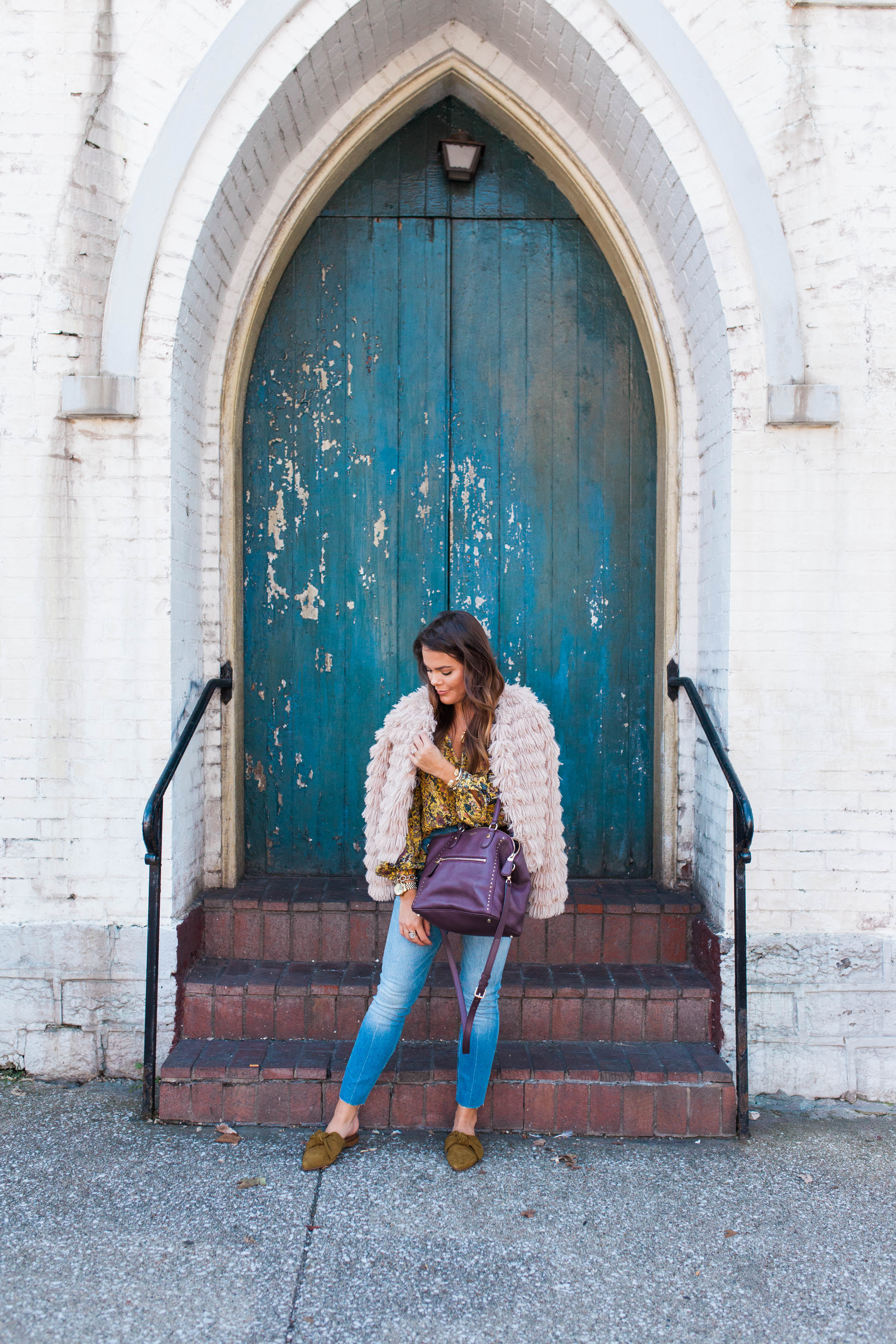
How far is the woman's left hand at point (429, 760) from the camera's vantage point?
8.77ft

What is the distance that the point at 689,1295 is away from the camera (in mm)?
2369

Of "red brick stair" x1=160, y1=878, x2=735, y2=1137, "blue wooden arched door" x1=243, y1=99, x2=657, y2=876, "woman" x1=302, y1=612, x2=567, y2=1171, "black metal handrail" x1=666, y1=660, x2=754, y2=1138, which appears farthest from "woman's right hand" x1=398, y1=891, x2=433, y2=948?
"blue wooden arched door" x1=243, y1=99, x2=657, y2=876

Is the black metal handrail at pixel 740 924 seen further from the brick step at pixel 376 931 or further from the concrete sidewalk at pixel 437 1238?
the brick step at pixel 376 931

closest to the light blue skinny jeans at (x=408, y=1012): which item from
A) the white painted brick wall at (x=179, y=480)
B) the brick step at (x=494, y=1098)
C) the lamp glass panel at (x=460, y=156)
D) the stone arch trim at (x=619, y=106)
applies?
the brick step at (x=494, y=1098)

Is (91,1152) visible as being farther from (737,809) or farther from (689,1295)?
(737,809)

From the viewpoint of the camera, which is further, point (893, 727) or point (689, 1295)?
point (893, 727)

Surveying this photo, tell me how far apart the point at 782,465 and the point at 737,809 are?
4.42 ft

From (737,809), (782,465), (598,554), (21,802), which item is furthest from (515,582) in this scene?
(21,802)

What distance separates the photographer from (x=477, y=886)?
103 inches

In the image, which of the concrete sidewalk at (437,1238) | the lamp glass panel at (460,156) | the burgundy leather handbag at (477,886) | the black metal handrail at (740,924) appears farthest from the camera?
the lamp glass panel at (460,156)

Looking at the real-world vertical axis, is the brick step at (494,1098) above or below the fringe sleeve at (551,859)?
below

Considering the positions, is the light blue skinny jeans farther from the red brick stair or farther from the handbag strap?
the red brick stair

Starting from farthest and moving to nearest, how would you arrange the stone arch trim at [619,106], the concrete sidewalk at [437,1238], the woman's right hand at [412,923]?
1. the stone arch trim at [619,106]
2. the woman's right hand at [412,923]
3. the concrete sidewalk at [437,1238]

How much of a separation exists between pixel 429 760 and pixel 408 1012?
0.88m
